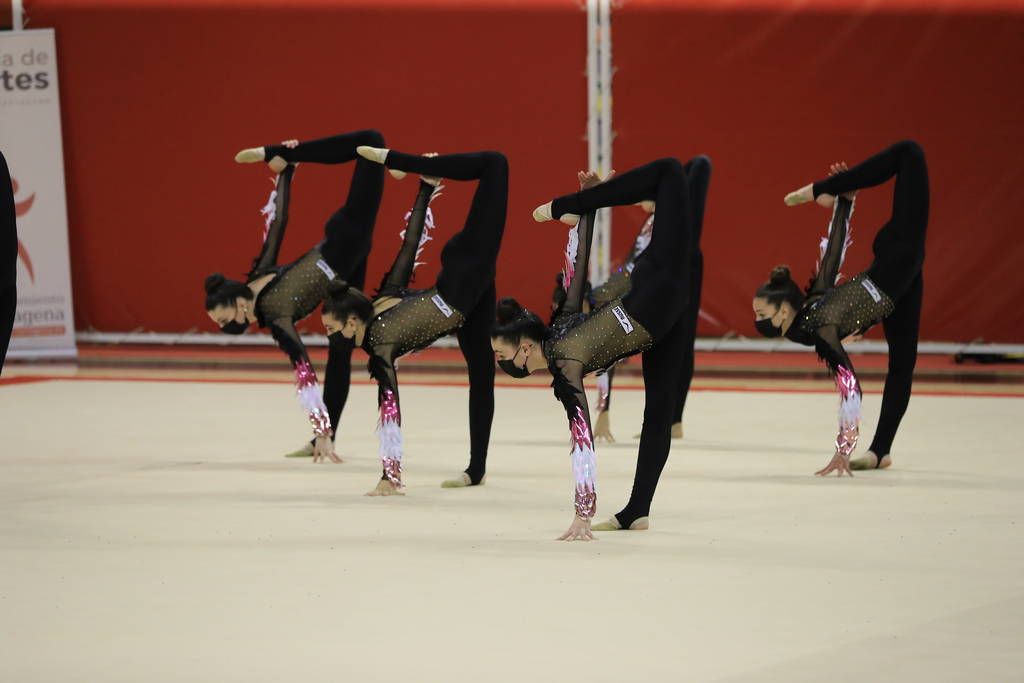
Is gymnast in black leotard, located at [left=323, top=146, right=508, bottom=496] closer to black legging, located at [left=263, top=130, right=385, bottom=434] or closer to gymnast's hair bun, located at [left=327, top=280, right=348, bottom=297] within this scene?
→ gymnast's hair bun, located at [left=327, top=280, right=348, bottom=297]

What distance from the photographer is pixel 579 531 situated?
15.4ft

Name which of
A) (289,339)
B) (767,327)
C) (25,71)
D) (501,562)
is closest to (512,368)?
(501,562)

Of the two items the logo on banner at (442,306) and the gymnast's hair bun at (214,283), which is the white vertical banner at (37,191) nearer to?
the gymnast's hair bun at (214,283)

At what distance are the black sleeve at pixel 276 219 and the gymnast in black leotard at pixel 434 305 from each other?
943 millimetres

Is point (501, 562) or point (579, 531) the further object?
point (579, 531)

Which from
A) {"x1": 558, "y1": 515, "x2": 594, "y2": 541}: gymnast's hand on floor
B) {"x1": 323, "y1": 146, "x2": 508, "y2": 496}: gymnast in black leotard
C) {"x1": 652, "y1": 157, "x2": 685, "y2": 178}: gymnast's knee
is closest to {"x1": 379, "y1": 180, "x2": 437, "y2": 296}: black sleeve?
{"x1": 323, "y1": 146, "x2": 508, "y2": 496}: gymnast in black leotard

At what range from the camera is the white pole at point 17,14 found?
11.4 metres

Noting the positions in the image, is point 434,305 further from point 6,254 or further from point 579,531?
point 6,254

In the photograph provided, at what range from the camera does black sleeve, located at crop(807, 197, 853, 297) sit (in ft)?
20.1

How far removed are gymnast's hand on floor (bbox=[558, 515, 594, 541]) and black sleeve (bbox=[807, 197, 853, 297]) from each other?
198 cm

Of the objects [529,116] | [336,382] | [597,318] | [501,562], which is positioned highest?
[529,116]

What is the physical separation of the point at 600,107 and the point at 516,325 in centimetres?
639

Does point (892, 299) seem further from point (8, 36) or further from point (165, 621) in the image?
point (8, 36)

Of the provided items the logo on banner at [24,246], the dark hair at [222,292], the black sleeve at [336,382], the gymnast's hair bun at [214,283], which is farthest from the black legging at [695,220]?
the logo on banner at [24,246]
